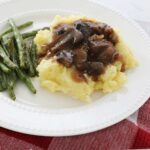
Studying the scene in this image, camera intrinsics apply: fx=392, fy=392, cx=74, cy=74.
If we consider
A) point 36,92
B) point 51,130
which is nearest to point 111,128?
point 51,130

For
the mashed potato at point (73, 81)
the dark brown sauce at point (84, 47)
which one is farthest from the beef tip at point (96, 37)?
the mashed potato at point (73, 81)

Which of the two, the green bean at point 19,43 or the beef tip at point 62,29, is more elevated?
the beef tip at point 62,29

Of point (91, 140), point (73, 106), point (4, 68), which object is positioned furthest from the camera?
point (4, 68)

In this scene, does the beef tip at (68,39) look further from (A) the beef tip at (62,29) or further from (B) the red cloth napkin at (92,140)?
(B) the red cloth napkin at (92,140)

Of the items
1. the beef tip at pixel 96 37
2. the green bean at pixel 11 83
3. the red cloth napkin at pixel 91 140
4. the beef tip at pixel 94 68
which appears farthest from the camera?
the beef tip at pixel 96 37

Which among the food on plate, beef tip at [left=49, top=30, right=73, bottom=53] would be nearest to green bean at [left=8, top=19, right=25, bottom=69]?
the food on plate

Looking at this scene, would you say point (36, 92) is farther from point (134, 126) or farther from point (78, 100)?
point (134, 126)

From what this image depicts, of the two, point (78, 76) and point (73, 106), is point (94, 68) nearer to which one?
point (78, 76)

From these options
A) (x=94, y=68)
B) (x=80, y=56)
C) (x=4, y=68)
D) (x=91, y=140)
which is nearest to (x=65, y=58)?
(x=80, y=56)
